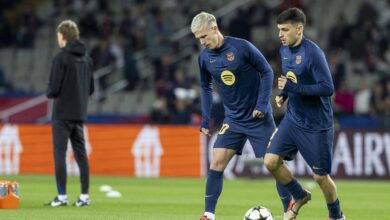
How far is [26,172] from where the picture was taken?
23.0 meters

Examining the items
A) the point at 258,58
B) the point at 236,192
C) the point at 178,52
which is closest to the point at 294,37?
the point at 258,58

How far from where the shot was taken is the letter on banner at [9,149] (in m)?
22.7

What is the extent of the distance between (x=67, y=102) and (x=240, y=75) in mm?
3200

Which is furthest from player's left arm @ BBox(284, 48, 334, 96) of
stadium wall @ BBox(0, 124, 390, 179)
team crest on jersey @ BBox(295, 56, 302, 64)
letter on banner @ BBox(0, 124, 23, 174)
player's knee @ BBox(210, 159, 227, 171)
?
letter on banner @ BBox(0, 124, 23, 174)

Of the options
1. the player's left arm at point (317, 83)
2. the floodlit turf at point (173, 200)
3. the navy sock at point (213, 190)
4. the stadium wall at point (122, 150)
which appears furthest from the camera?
the stadium wall at point (122, 150)

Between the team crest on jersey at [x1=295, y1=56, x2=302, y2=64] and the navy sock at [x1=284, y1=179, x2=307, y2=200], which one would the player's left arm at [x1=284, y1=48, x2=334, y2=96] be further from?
the navy sock at [x1=284, y1=179, x2=307, y2=200]

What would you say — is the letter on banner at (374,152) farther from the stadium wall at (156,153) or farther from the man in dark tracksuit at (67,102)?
the man in dark tracksuit at (67,102)

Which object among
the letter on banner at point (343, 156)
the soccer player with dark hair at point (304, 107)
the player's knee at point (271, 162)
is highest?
the soccer player with dark hair at point (304, 107)

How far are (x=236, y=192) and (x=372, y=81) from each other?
9.45 meters

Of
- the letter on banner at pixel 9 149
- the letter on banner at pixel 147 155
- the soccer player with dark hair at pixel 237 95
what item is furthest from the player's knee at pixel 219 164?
the letter on banner at pixel 9 149

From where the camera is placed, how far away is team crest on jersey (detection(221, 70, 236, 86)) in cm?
1199

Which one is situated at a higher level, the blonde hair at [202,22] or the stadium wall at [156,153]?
the blonde hair at [202,22]

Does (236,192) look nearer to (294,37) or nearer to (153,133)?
(153,133)

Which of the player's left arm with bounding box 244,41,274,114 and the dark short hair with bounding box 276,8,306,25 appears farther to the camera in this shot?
the player's left arm with bounding box 244,41,274,114
